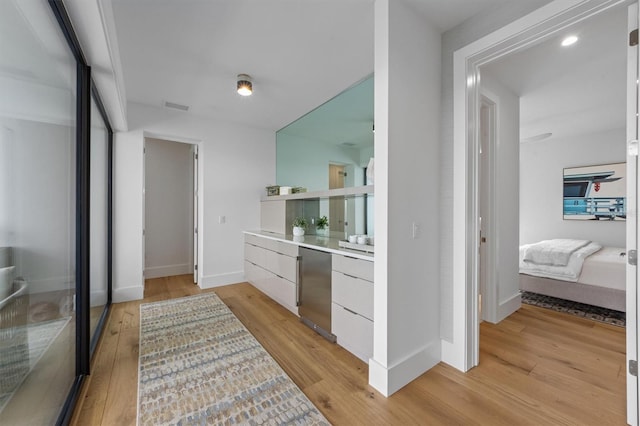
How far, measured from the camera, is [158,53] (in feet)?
7.88

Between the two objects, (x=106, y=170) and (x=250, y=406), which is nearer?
(x=250, y=406)

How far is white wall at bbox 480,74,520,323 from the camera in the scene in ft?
9.01

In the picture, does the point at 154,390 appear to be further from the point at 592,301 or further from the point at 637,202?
the point at 592,301

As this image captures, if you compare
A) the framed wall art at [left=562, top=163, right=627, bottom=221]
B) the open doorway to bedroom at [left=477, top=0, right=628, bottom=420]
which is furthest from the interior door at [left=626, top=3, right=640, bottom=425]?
the framed wall art at [left=562, top=163, right=627, bottom=221]

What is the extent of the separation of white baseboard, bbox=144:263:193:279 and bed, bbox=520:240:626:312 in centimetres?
544

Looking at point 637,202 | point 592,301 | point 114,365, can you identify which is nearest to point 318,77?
point 637,202

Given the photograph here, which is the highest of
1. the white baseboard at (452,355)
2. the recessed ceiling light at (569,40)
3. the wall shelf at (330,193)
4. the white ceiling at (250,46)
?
the white ceiling at (250,46)

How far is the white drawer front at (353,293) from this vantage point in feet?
6.39

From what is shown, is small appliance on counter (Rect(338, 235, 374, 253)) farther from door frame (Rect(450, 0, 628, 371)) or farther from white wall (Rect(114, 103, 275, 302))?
white wall (Rect(114, 103, 275, 302))

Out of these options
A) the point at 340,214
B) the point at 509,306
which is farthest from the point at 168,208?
the point at 509,306

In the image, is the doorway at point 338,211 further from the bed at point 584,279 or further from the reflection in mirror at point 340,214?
the bed at point 584,279

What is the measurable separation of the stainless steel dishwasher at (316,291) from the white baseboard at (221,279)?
176cm

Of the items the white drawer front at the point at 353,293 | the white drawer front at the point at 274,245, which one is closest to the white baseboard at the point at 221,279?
the white drawer front at the point at 274,245

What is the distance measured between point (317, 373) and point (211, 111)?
353 cm
